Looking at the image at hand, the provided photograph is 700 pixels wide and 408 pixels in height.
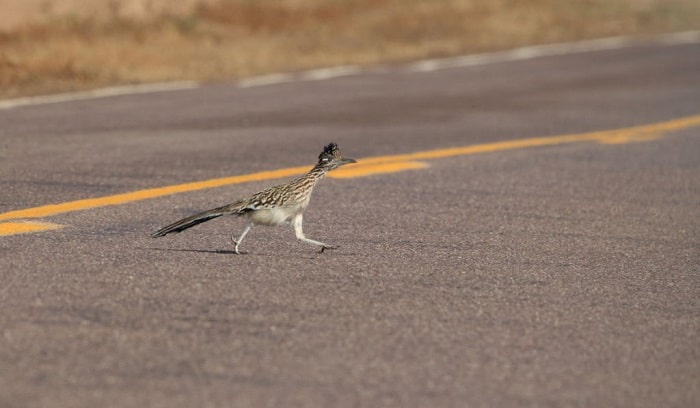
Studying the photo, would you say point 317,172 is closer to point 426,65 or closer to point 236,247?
point 236,247

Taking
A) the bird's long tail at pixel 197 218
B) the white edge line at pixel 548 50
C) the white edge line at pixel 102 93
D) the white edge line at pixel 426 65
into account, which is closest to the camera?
the bird's long tail at pixel 197 218

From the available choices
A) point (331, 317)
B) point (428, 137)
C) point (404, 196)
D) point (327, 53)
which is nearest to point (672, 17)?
point (327, 53)

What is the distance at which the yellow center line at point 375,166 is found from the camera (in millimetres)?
9289

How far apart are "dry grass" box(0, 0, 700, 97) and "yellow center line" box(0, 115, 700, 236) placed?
226 inches

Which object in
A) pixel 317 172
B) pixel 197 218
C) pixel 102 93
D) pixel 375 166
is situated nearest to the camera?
pixel 197 218

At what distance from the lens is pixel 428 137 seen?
13938 mm

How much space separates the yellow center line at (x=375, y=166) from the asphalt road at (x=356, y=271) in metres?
0.13

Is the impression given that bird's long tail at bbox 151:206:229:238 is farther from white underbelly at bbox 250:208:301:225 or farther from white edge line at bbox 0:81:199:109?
white edge line at bbox 0:81:199:109

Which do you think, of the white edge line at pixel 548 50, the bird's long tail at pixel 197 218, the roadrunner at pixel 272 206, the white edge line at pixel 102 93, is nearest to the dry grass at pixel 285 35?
the white edge line at pixel 102 93

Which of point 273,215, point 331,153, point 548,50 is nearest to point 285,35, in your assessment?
point 548,50

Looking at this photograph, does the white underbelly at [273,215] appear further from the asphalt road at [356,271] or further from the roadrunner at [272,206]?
the asphalt road at [356,271]

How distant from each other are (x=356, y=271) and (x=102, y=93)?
30.2ft

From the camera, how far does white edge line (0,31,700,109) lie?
53.0ft

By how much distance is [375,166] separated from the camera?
12031 millimetres
